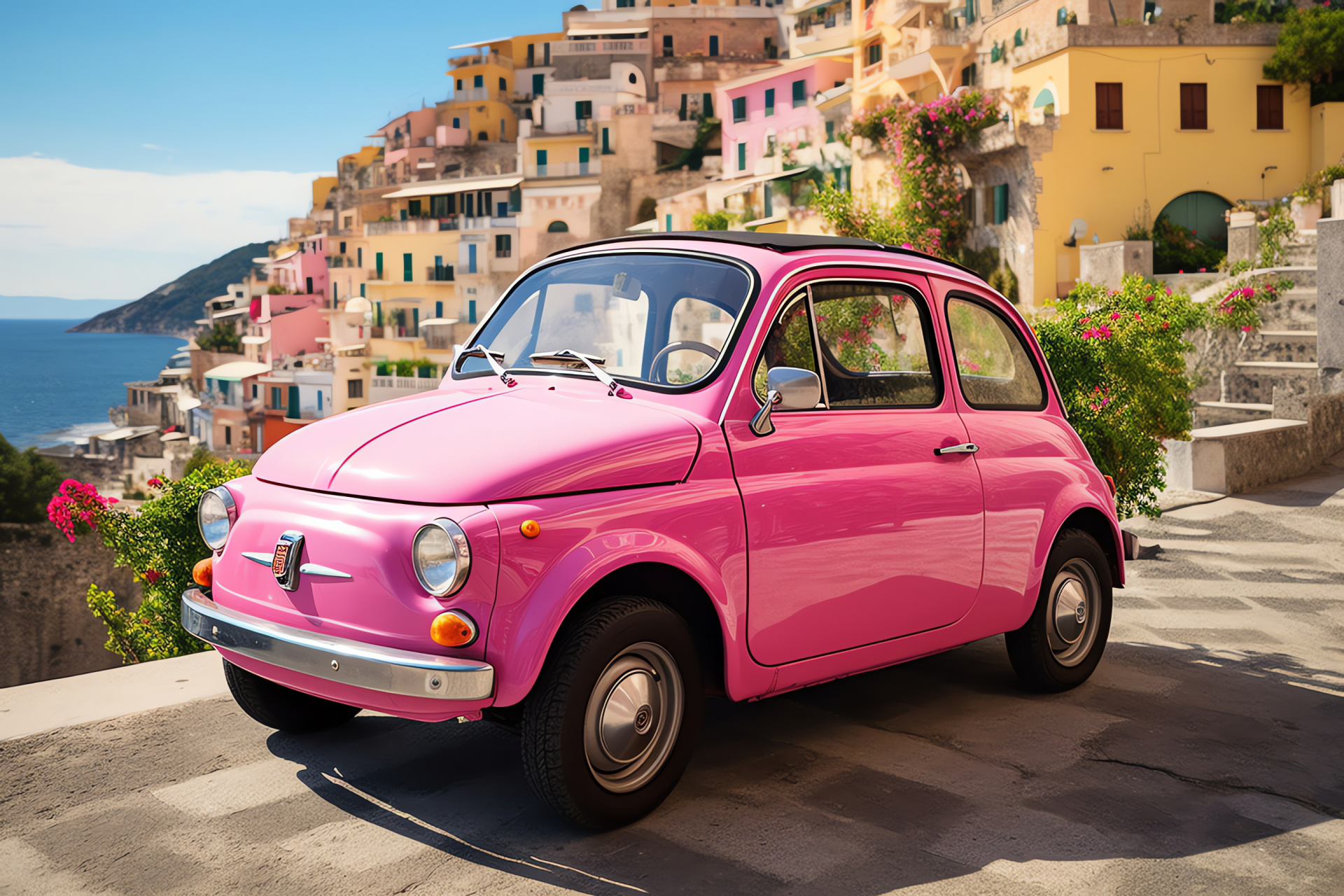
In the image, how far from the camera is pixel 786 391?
424 centimetres

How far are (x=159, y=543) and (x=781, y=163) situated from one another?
44078mm

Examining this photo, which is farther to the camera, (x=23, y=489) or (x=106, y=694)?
(x=23, y=489)

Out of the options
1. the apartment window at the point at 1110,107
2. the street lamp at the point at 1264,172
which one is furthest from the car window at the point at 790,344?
the street lamp at the point at 1264,172

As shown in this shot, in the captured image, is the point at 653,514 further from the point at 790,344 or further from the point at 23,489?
the point at 23,489

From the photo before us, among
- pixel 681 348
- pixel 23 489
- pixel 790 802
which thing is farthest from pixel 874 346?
pixel 23 489

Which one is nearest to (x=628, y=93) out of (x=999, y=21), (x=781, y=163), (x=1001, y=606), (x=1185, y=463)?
(x=781, y=163)

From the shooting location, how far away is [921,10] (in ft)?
135

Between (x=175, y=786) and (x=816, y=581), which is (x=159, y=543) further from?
(x=816, y=581)

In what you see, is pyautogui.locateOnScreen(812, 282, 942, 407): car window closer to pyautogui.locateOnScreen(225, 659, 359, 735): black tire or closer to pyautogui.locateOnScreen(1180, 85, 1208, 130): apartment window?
pyautogui.locateOnScreen(225, 659, 359, 735): black tire

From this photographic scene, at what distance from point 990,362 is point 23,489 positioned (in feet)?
124

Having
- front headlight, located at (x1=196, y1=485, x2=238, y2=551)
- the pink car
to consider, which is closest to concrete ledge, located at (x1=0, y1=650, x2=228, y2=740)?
the pink car

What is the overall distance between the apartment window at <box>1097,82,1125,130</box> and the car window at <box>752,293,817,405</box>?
86.5 feet

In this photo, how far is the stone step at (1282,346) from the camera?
1812 centimetres

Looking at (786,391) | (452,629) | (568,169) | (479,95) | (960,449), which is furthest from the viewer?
(479,95)
